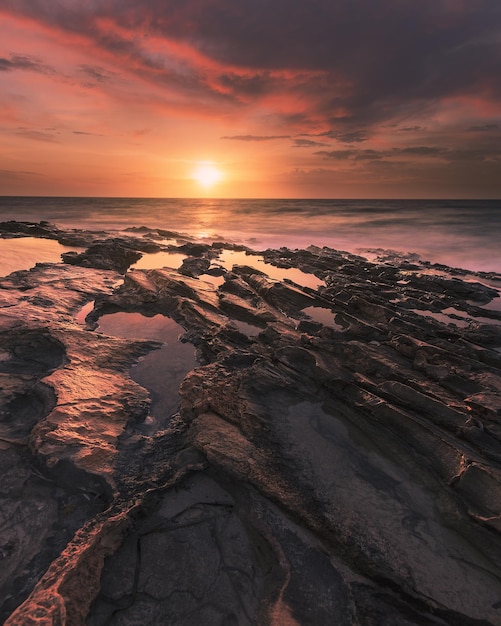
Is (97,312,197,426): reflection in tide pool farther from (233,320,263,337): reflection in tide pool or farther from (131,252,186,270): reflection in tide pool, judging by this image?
(131,252,186,270): reflection in tide pool

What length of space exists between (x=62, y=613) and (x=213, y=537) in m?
1.78

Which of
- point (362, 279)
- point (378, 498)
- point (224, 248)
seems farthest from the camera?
point (224, 248)

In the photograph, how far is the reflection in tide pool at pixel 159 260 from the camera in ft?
72.0

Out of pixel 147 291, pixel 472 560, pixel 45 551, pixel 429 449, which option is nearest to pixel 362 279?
pixel 147 291

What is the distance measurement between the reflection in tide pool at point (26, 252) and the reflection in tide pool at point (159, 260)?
512 centimetres

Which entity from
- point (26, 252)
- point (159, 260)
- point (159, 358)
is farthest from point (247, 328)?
point (26, 252)

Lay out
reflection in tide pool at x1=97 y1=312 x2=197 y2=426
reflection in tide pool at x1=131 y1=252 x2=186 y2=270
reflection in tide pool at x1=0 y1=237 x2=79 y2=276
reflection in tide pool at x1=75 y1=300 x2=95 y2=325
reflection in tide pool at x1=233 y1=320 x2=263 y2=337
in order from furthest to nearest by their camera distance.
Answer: reflection in tide pool at x1=131 y1=252 x2=186 y2=270 → reflection in tide pool at x1=0 y1=237 x2=79 y2=276 → reflection in tide pool at x1=75 y1=300 x2=95 y2=325 → reflection in tide pool at x1=233 y1=320 x2=263 y2=337 → reflection in tide pool at x1=97 y1=312 x2=197 y2=426

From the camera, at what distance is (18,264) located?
20.4 metres

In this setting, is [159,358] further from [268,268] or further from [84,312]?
[268,268]

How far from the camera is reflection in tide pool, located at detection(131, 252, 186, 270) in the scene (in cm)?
2195

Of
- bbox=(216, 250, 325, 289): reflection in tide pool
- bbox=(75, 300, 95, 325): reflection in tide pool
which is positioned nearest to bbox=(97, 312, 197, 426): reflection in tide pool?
bbox=(75, 300, 95, 325): reflection in tide pool

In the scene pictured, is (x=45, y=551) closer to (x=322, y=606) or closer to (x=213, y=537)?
(x=213, y=537)

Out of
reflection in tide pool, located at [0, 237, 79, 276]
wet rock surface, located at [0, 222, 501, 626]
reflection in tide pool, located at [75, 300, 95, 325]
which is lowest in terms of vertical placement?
reflection in tide pool, located at [0, 237, 79, 276]

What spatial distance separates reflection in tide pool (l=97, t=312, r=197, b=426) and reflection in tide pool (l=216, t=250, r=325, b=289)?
8560 millimetres
